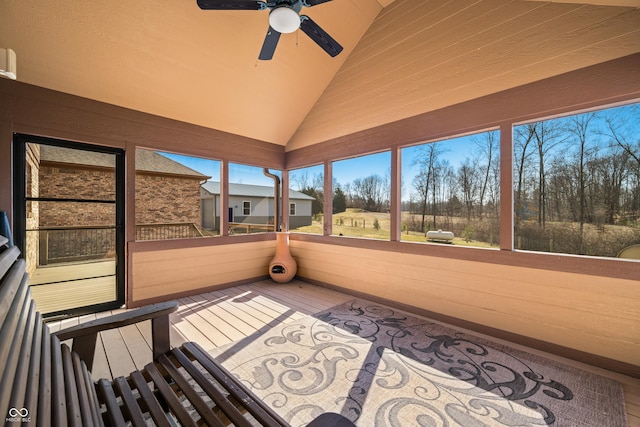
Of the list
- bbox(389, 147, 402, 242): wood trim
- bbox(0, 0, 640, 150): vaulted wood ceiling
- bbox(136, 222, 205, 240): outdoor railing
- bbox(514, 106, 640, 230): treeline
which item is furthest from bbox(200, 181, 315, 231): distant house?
bbox(514, 106, 640, 230): treeline

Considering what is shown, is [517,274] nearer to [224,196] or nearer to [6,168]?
[224,196]

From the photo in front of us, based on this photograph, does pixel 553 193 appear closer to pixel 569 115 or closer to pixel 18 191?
pixel 569 115

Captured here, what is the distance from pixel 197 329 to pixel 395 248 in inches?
105

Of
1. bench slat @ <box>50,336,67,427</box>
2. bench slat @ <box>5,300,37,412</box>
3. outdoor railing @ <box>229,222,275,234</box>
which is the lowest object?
bench slat @ <box>50,336,67,427</box>

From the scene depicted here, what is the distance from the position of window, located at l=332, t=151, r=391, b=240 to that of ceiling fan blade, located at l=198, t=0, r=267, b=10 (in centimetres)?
244

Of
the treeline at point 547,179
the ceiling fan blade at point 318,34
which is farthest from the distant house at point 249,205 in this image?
the ceiling fan blade at point 318,34

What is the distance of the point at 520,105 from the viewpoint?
268cm

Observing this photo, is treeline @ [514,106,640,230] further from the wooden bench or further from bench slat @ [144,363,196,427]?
bench slat @ [144,363,196,427]

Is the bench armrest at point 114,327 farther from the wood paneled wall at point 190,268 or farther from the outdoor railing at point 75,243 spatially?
the outdoor railing at point 75,243

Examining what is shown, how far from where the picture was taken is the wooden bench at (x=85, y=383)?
28.9 inches

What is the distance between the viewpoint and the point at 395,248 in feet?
12.1

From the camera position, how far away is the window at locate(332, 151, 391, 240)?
4.01m

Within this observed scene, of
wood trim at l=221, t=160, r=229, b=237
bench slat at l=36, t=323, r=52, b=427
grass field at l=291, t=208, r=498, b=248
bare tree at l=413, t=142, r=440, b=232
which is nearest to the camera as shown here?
bench slat at l=36, t=323, r=52, b=427

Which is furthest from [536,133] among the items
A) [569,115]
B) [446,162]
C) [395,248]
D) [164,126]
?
[164,126]
